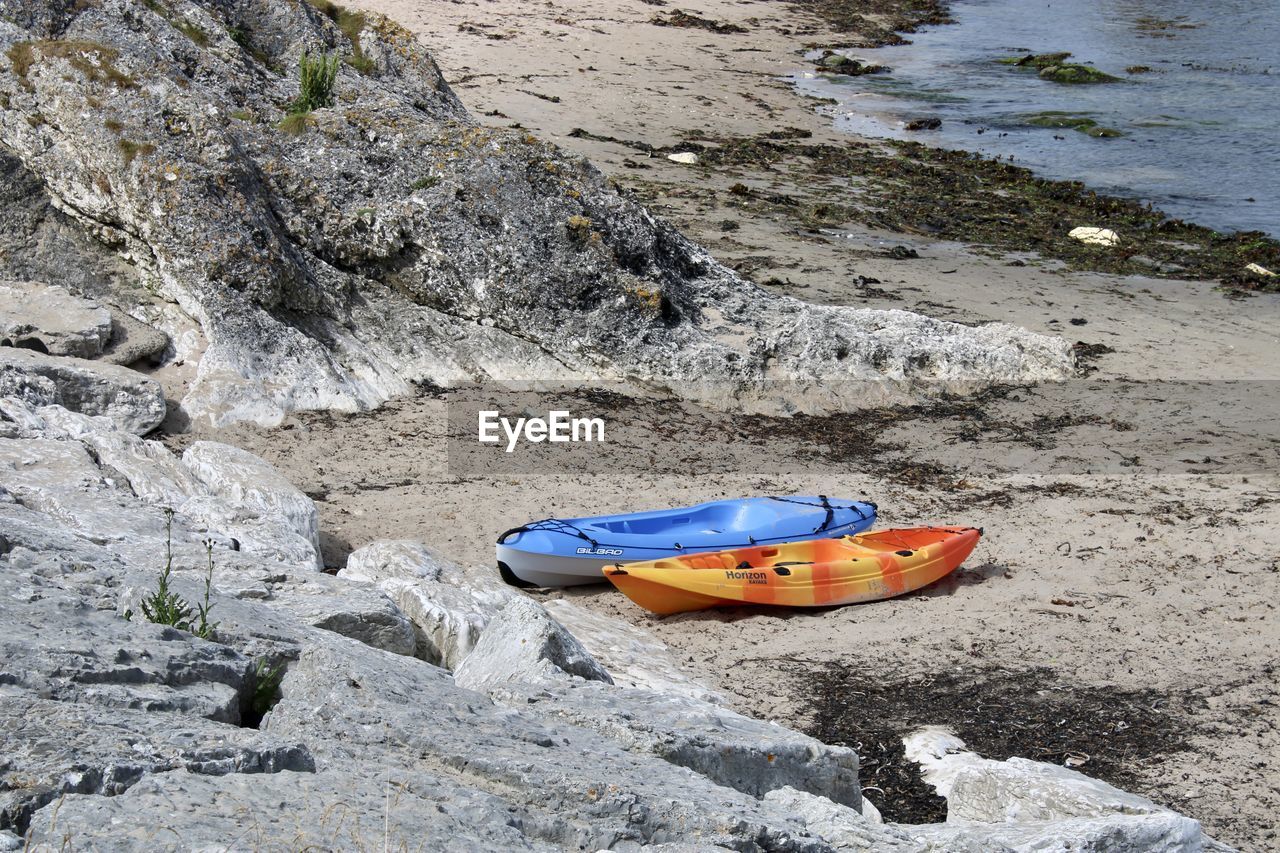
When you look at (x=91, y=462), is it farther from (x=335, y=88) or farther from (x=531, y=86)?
(x=531, y=86)

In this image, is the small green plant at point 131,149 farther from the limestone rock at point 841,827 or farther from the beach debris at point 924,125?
the beach debris at point 924,125

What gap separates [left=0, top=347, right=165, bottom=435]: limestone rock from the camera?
8570 millimetres

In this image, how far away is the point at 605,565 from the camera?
8.33m

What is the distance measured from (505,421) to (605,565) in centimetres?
267

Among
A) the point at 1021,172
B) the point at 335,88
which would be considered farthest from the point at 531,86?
the point at 335,88

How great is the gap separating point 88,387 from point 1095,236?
44.9 ft

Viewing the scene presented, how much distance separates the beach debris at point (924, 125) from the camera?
2352 centimetres

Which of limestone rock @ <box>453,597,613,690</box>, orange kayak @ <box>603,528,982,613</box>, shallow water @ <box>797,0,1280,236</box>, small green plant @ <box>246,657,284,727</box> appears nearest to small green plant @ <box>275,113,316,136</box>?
orange kayak @ <box>603,528,982,613</box>

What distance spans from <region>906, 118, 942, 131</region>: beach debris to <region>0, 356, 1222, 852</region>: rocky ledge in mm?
19151

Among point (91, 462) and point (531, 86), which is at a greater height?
point (531, 86)

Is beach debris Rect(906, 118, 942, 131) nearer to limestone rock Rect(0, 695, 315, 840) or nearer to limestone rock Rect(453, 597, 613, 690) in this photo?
limestone rock Rect(453, 597, 613, 690)

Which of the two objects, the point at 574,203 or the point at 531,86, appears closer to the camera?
the point at 574,203

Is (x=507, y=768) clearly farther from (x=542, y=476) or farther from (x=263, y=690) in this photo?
(x=542, y=476)

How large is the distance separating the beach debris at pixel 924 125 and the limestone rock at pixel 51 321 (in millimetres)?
17424
